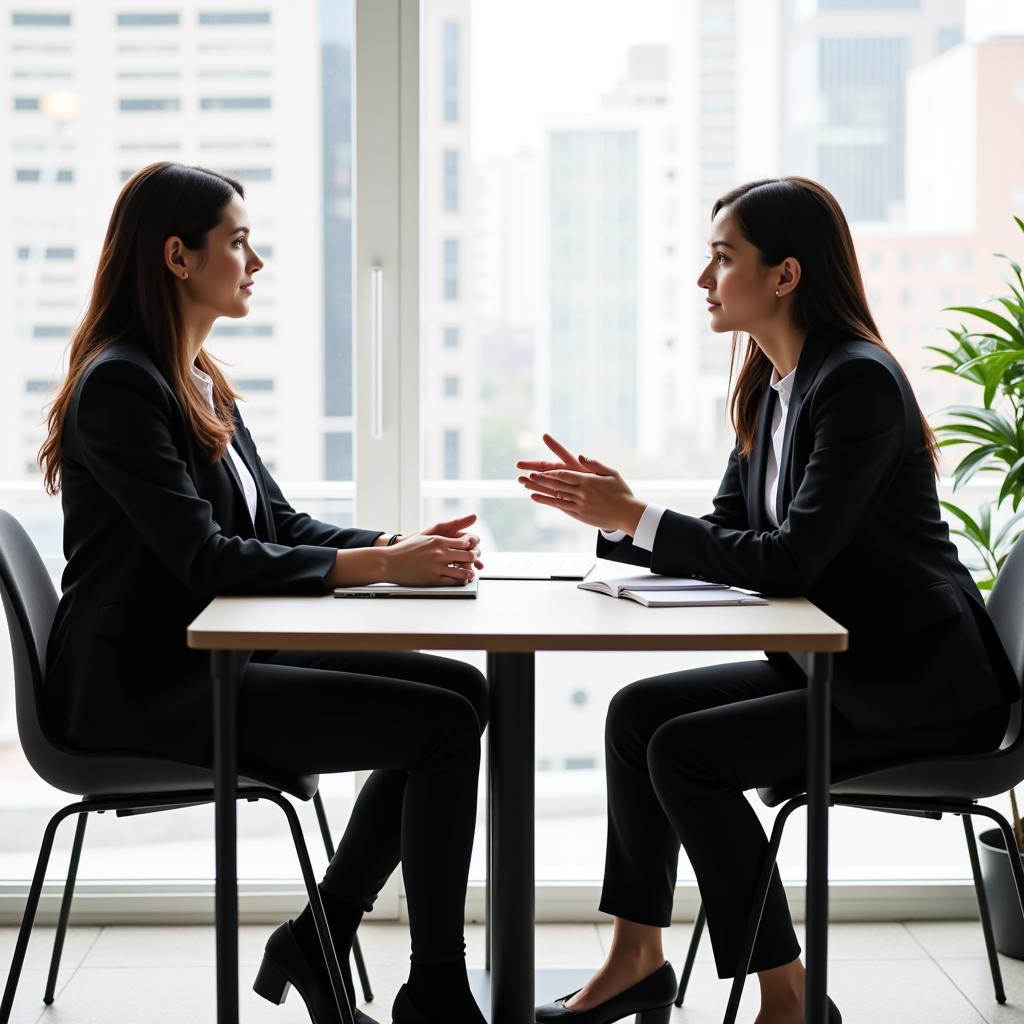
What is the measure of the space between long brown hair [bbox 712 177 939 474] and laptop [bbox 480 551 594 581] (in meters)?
0.55

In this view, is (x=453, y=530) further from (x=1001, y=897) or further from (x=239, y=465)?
(x=1001, y=897)

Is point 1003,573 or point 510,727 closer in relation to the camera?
point 510,727

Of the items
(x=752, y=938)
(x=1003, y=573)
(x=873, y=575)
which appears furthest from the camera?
(x=1003, y=573)

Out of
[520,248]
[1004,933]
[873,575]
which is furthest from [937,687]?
[520,248]

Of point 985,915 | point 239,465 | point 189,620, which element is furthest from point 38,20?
point 985,915

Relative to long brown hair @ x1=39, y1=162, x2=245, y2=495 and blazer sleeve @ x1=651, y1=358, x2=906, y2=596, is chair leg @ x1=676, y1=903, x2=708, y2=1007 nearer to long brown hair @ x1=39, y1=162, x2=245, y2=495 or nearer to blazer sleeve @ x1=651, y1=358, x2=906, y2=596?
blazer sleeve @ x1=651, y1=358, x2=906, y2=596

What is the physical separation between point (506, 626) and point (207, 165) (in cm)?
149

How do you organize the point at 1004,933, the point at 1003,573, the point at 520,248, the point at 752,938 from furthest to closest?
the point at 520,248 → the point at 1004,933 → the point at 1003,573 → the point at 752,938

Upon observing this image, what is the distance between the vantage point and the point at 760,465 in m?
2.25

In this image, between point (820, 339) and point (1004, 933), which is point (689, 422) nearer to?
point (820, 339)

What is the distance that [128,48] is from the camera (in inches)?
106

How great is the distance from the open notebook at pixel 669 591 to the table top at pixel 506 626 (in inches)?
0.6

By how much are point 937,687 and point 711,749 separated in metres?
0.36

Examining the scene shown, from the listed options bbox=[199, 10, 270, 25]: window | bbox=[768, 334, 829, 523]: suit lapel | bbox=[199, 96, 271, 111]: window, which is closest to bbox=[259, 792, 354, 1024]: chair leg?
bbox=[768, 334, 829, 523]: suit lapel
